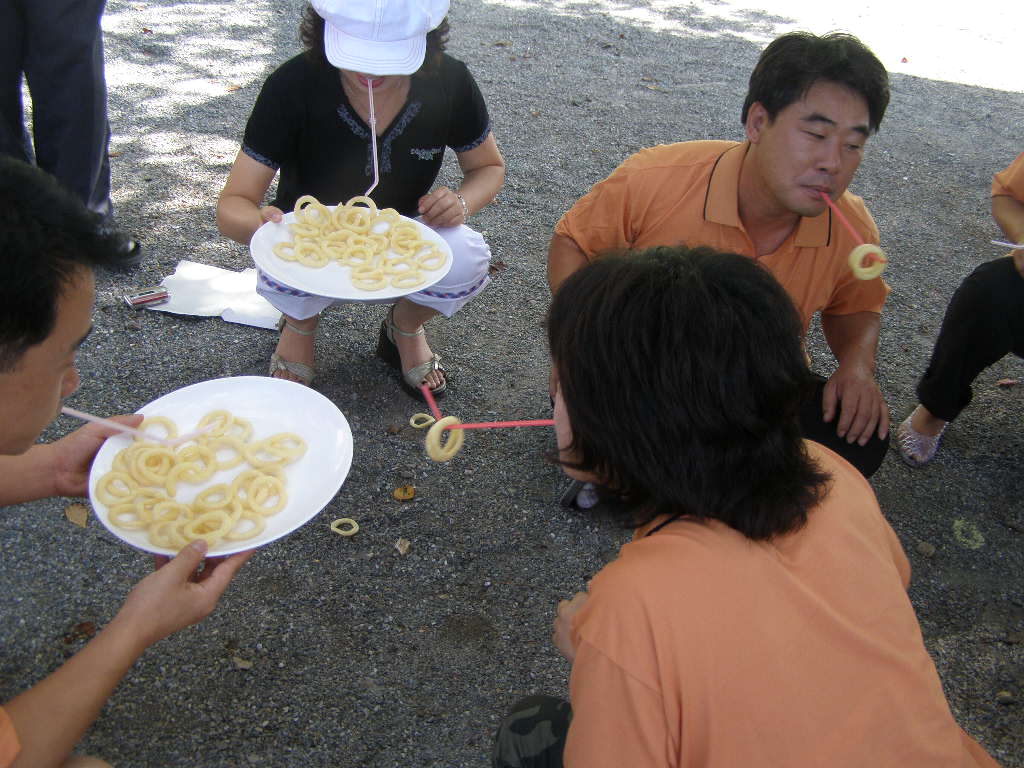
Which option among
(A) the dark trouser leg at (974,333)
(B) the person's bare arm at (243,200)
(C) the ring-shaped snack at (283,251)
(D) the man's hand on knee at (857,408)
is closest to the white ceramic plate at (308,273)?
(C) the ring-shaped snack at (283,251)

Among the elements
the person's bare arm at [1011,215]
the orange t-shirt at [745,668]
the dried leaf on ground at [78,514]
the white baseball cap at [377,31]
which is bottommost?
the dried leaf on ground at [78,514]

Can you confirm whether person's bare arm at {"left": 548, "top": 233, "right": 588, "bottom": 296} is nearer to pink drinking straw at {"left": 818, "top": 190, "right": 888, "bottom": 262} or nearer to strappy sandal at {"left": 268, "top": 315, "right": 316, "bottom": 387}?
pink drinking straw at {"left": 818, "top": 190, "right": 888, "bottom": 262}

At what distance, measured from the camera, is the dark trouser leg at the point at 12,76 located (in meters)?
3.27

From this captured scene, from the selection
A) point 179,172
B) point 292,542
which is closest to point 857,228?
point 292,542

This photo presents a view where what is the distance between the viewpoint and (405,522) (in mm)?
2652

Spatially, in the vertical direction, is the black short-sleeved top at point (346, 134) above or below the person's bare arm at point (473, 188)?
above

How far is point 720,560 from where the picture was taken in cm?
122

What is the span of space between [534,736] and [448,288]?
175 cm

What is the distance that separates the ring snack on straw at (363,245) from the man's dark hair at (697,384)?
4.29 ft

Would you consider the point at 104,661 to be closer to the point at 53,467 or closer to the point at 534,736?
the point at 53,467

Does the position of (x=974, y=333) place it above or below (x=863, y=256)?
below

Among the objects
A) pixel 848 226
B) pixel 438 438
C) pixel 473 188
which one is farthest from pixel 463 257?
pixel 848 226

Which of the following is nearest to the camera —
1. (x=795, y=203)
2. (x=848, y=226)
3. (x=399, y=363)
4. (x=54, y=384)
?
(x=54, y=384)

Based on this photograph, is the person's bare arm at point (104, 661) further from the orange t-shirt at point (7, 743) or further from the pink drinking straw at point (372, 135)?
the pink drinking straw at point (372, 135)
